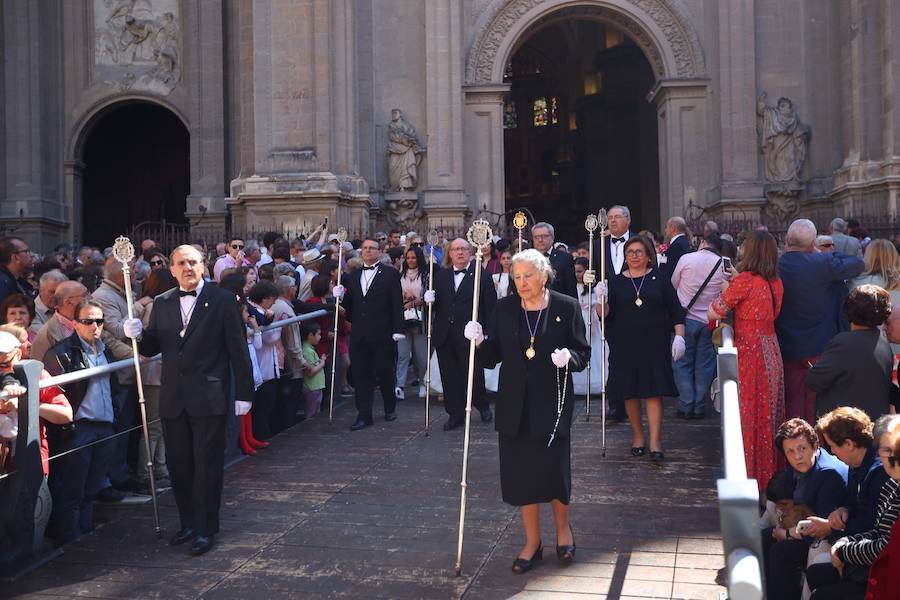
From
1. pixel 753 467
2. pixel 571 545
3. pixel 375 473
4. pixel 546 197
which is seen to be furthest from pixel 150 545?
pixel 546 197

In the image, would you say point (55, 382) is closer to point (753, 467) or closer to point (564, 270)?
point (753, 467)

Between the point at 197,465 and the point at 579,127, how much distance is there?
114ft

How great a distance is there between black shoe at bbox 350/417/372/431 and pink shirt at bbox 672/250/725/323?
357 centimetres

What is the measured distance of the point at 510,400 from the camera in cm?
645

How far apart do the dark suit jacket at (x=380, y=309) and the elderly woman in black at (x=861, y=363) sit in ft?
17.3

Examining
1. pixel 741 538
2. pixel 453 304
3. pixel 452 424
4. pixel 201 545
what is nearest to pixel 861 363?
pixel 741 538

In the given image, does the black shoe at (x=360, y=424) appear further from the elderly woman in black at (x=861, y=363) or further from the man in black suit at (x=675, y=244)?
the elderly woman in black at (x=861, y=363)

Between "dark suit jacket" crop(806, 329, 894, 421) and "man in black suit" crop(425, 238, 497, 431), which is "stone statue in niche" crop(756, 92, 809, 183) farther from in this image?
"dark suit jacket" crop(806, 329, 894, 421)

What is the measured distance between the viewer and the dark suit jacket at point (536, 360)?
640 cm

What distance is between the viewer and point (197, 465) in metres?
7.07

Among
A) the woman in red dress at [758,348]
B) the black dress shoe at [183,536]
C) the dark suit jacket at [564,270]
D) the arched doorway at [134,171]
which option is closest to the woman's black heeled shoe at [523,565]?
the woman in red dress at [758,348]

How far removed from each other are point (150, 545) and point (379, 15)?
1897 cm

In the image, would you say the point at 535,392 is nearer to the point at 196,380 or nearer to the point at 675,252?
the point at 196,380

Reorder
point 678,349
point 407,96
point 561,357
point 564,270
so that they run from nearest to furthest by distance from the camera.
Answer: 1. point 561,357
2. point 678,349
3. point 564,270
4. point 407,96
